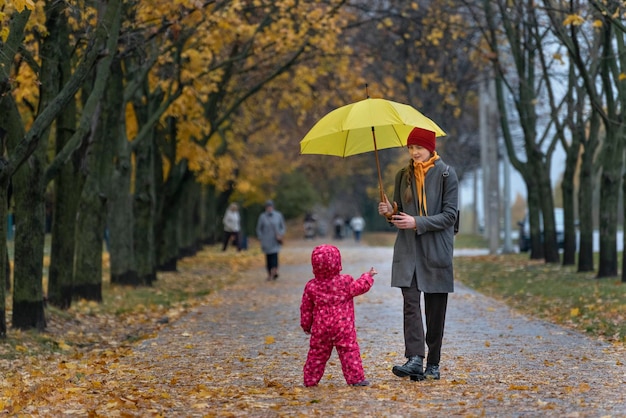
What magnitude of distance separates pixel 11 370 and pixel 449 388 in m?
4.28

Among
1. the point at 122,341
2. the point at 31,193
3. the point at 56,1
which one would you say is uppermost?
the point at 56,1

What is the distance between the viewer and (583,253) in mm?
24188

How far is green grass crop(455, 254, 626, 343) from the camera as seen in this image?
1470cm

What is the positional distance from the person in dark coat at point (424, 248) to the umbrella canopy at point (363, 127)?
0.86 feet

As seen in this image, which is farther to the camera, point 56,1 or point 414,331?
point 56,1

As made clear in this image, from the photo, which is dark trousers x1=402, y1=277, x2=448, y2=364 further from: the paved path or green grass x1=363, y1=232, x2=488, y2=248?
green grass x1=363, y1=232, x2=488, y2=248

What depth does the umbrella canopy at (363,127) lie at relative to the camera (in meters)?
9.04

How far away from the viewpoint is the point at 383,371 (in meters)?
10.0

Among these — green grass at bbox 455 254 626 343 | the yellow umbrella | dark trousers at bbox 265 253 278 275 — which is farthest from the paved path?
dark trousers at bbox 265 253 278 275

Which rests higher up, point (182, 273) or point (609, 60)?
point (609, 60)

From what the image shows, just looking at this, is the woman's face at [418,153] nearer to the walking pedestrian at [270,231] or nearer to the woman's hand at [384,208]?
the woman's hand at [384,208]

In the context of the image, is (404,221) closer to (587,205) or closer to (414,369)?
(414,369)

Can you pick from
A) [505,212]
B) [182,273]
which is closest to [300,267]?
[182,273]

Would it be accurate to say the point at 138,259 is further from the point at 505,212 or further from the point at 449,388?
the point at 505,212
